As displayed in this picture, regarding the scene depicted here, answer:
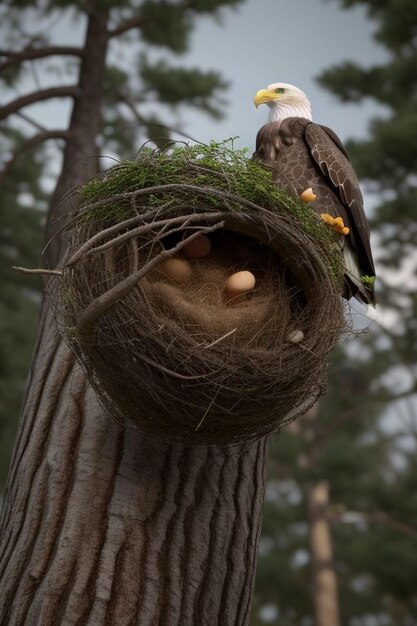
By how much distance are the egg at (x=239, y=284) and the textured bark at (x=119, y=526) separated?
0.58 metres

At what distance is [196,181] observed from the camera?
2.15 m

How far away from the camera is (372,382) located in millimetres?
14578

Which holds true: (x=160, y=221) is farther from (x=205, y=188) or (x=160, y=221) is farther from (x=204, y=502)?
(x=204, y=502)

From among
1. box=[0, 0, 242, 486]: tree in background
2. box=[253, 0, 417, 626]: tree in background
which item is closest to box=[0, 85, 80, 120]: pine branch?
box=[0, 0, 242, 486]: tree in background

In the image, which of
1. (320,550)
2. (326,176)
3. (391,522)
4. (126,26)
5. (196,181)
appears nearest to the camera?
(196,181)

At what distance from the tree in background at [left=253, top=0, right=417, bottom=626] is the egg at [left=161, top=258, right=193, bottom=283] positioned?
7.96 m

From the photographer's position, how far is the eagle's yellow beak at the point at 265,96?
308 centimetres

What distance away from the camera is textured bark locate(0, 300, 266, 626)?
237cm

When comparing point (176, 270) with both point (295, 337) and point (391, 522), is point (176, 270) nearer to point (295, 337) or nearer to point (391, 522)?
point (295, 337)

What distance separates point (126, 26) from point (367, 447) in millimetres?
9451

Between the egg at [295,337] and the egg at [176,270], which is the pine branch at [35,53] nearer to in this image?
the egg at [176,270]

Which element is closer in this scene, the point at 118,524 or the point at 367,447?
the point at 118,524

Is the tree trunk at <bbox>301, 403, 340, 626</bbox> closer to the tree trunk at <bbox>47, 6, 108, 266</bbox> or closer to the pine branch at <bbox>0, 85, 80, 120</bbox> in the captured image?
the tree trunk at <bbox>47, 6, 108, 266</bbox>

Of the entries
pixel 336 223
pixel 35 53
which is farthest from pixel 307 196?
pixel 35 53
